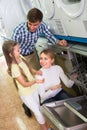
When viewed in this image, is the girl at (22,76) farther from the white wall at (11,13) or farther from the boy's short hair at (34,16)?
the white wall at (11,13)

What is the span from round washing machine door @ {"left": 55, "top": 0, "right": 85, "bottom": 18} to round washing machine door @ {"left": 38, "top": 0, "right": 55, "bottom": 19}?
0.13 metres

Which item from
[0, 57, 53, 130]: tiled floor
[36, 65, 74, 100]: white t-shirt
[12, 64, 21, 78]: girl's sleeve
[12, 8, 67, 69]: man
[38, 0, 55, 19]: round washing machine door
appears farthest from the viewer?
[0, 57, 53, 130]: tiled floor

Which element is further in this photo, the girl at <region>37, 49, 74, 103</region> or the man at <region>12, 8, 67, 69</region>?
the man at <region>12, 8, 67, 69</region>

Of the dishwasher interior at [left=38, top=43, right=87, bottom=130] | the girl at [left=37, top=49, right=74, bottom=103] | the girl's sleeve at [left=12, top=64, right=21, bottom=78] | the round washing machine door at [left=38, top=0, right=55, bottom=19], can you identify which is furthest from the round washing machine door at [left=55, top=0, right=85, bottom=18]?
the girl's sleeve at [left=12, top=64, right=21, bottom=78]

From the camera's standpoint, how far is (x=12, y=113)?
3.17 meters

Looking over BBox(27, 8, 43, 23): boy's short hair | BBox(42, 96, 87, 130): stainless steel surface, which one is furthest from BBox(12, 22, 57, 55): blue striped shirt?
BBox(42, 96, 87, 130): stainless steel surface

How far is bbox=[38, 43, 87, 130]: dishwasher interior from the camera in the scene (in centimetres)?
199

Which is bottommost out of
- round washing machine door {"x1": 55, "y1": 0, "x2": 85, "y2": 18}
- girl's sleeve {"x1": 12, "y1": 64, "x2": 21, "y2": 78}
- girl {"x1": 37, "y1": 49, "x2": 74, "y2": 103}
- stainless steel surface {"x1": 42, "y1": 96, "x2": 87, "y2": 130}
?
stainless steel surface {"x1": 42, "y1": 96, "x2": 87, "y2": 130}

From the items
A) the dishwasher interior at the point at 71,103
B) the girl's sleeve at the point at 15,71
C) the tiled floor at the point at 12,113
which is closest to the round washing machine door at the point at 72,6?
the dishwasher interior at the point at 71,103

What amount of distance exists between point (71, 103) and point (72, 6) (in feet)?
2.84

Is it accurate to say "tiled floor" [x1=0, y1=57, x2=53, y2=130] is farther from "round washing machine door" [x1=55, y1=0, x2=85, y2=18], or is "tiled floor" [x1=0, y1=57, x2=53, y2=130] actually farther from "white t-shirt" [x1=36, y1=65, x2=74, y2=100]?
"round washing machine door" [x1=55, y1=0, x2=85, y2=18]

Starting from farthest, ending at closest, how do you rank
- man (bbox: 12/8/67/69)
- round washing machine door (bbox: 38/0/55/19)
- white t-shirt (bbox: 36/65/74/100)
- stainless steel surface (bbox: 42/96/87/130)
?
man (bbox: 12/8/67/69), round washing machine door (bbox: 38/0/55/19), white t-shirt (bbox: 36/65/74/100), stainless steel surface (bbox: 42/96/87/130)

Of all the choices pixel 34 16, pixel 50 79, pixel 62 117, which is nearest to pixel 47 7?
pixel 34 16

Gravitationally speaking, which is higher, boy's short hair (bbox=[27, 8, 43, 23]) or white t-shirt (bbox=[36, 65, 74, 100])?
boy's short hair (bbox=[27, 8, 43, 23])
